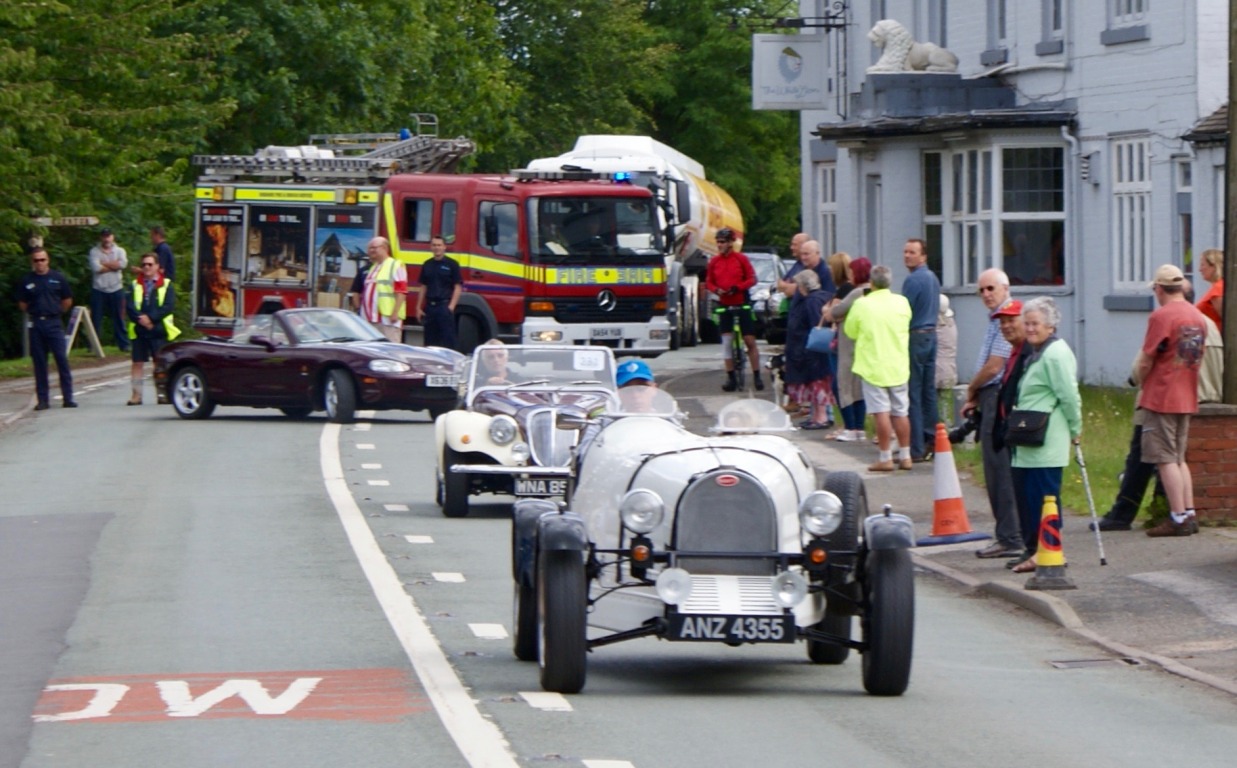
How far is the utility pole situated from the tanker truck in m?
18.5

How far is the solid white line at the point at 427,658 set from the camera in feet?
26.6

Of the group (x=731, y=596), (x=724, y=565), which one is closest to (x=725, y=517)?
(x=724, y=565)

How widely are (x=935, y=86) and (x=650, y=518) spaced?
22.8 metres

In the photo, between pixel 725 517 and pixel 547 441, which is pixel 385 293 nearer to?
pixel 547 441

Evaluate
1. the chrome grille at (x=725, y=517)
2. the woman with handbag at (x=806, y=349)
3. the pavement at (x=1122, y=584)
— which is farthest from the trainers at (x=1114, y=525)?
the woman with handbag at (x=806, y=349)

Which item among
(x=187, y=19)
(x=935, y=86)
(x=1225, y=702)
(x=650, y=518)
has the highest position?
(x=187, y=19)

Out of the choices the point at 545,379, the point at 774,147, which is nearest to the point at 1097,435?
the point at 545,379

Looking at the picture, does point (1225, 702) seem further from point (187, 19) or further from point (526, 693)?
point (187, 19)

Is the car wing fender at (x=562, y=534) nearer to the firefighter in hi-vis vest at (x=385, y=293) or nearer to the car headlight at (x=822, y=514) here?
the car headlight at (x=822, y=514)

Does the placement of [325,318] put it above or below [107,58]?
below

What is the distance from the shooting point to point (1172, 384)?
14.3 meters

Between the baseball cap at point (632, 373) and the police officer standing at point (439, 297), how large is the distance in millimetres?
15727

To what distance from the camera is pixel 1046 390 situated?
12875 mm

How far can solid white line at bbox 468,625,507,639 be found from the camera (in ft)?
35.6
